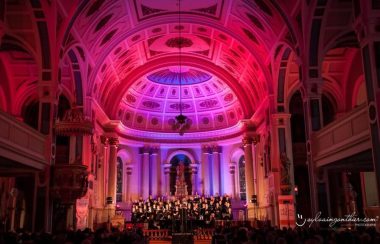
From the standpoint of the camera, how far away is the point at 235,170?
3097 cm

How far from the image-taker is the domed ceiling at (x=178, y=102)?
29.3 m

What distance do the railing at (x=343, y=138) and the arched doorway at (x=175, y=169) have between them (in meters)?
17.4

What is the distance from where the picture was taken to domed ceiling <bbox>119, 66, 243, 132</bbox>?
1155 inches

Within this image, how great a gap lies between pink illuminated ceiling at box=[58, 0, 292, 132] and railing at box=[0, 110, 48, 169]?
16.4ft

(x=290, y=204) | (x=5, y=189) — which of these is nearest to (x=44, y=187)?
(x=5, y=189)

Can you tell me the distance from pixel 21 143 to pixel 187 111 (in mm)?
19935

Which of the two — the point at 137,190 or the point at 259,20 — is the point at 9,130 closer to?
the point at 259,20

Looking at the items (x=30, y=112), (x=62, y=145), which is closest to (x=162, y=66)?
(x=62, y=145)

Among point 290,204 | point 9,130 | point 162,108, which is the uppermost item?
point 162,108

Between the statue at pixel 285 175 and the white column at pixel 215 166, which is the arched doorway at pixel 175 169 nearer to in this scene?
the white column at pixel 215 166

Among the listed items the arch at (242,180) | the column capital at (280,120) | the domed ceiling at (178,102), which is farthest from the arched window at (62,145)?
the arch at (242,180)

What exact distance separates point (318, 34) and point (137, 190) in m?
19.3

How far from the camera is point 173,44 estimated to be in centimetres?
2406

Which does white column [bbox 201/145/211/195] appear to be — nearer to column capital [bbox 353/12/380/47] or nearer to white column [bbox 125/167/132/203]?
white column [bbox 125/167/132/203]
